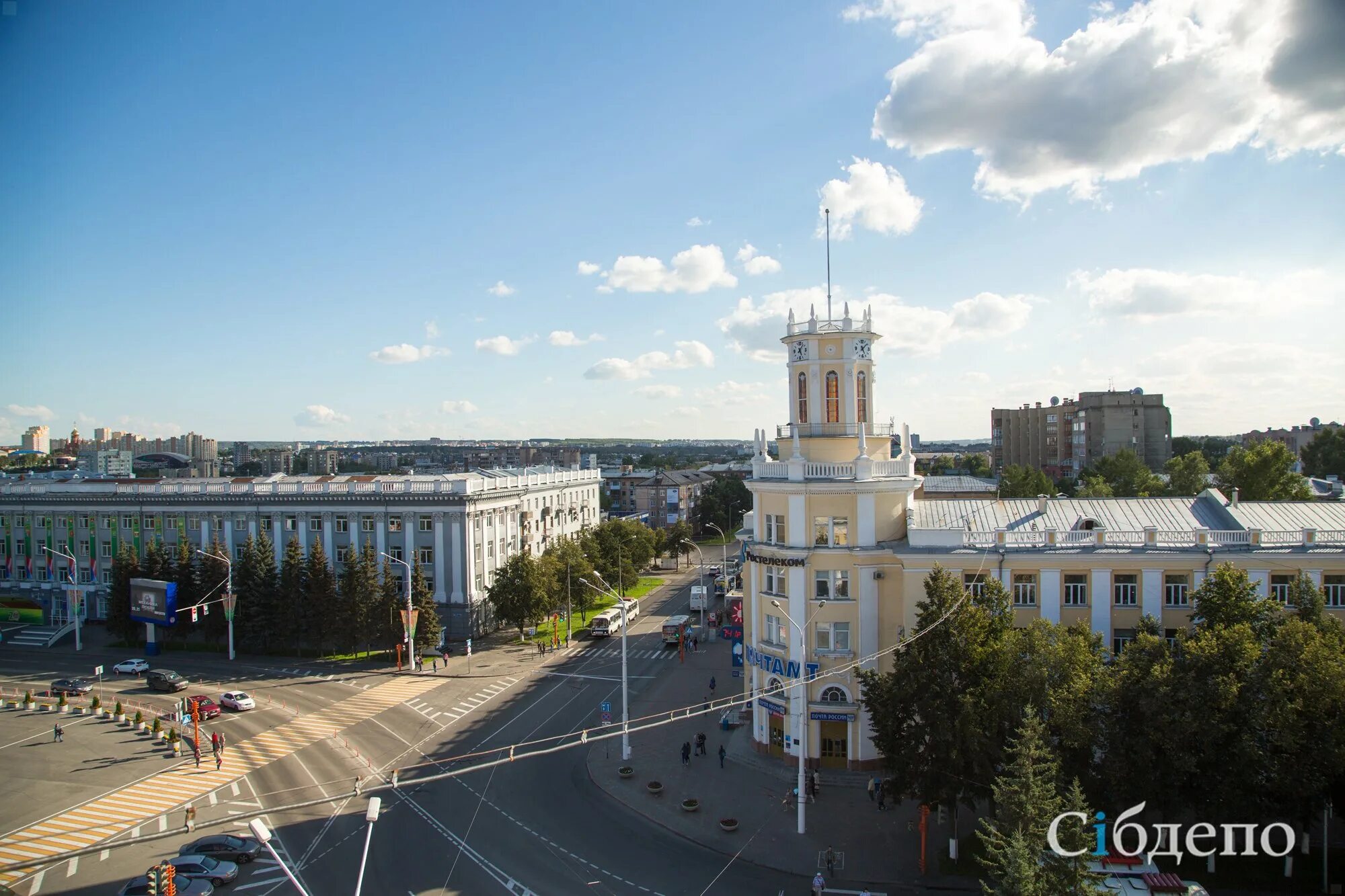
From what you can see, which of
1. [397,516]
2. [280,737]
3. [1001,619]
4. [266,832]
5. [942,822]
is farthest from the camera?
[397,516]

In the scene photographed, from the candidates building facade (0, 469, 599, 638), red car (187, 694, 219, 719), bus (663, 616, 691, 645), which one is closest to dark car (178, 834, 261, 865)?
red car (187, 694, 219, 719)

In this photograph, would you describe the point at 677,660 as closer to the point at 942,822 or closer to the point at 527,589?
the point at 527,589

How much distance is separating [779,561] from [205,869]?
22.9 m

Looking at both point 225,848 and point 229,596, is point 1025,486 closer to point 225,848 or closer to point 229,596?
point 229,596

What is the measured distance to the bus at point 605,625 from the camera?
63719 mm

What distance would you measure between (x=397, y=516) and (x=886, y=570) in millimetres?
41381

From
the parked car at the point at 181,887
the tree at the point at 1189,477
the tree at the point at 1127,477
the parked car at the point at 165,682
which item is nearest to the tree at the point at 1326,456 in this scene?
the tree at the point at 1189,477

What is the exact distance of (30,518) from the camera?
235ft

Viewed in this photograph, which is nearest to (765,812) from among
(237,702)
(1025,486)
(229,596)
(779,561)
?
(779,561)

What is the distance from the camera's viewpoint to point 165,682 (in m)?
49.2

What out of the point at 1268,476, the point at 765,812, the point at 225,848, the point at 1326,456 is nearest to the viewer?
the point at 225,848

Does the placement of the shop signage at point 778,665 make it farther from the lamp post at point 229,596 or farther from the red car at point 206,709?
the lamp post at point 229,596

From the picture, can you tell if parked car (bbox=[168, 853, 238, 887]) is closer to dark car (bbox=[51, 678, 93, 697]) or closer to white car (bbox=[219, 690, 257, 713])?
white car (bbox=[219, 690, 257, 713])

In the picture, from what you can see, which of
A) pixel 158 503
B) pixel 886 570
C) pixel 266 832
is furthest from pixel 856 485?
pixel 158 503
